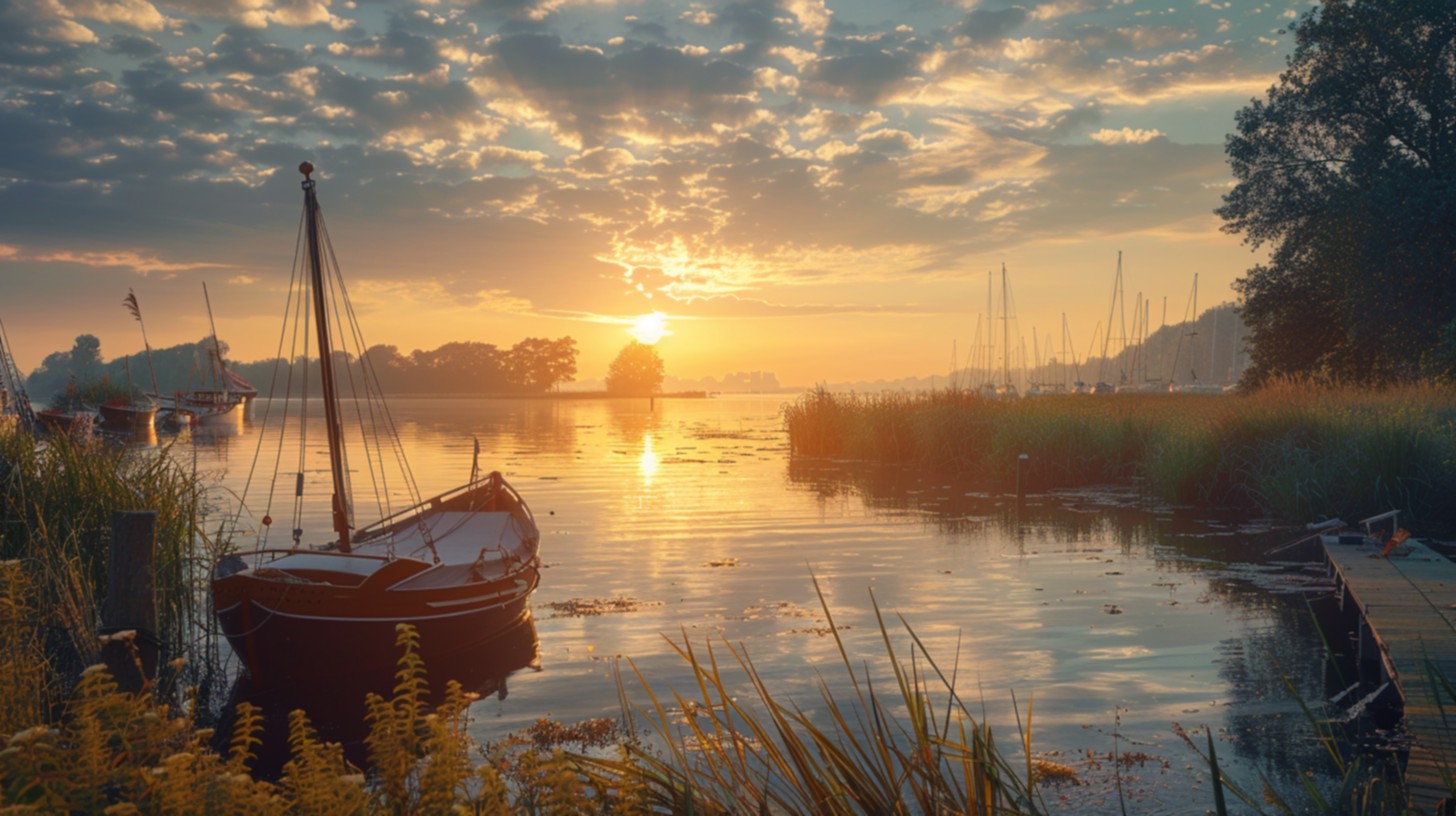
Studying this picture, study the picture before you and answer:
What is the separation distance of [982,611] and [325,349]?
10.0 m

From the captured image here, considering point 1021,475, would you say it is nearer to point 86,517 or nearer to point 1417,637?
point 1417,637

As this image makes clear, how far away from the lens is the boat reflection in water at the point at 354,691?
9.93 m

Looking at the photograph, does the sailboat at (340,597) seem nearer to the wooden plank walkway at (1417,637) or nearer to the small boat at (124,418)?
the wooden plank walkway at (1417,637)

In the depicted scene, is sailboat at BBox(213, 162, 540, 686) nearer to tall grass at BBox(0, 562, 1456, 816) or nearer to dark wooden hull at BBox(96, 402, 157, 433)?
tall grass at BBox(0, 562, 1456, 816)

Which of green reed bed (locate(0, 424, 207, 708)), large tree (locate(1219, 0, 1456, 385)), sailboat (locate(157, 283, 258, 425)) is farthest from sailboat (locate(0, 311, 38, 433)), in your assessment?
sailboat (locate(157, 283, 258, 425))

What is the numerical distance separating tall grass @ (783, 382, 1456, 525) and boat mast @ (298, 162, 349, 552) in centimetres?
1917

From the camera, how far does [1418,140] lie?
36719mm

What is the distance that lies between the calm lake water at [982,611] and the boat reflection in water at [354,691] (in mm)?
300

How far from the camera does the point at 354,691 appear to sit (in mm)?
11602

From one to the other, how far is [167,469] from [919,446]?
96.3 feet

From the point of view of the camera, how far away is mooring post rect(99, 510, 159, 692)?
8.09m

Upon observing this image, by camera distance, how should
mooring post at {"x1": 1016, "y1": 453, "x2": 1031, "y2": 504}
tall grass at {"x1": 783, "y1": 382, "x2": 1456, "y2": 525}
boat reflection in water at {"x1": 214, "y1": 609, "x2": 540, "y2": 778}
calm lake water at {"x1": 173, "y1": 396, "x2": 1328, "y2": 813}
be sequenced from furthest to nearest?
mooring post at {"x1": 1016, "y1": 453, "x2": 1031, "y2": 504}
tall grass at {"x1": 783, "y1": 382, "x2": 1456, "y2": 525}
boat reflection in water at {"x1": 214, "y1": 609, "x2": 540, "y2": 778}
calm lake water at {"x1": 173, "y1": 396, "x2": 1328, "y2": 813}

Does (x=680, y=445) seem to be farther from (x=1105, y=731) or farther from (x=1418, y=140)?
(x=1105, y=731)

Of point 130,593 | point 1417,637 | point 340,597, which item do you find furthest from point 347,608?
point 1417,637
